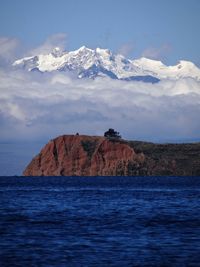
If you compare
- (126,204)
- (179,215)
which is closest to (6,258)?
(179,215)

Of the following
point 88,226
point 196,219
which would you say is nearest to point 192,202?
point 196,219

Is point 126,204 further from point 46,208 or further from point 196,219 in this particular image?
point 196,219

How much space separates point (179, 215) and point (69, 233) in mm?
16708

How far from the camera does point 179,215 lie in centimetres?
6431

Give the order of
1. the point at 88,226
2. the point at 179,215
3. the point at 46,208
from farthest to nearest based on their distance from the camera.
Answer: the point at 46,208
the point at 179,215
the point at 88,226

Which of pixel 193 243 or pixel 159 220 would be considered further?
pixel 159 220

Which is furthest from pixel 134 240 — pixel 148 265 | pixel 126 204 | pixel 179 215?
pixel 126 204

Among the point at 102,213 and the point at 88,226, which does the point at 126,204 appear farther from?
the point at 88,226

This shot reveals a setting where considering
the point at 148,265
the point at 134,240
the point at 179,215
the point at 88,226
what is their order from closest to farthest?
the point at 148,265, the point at 134,240, the point at 88,226, the point at 179,215

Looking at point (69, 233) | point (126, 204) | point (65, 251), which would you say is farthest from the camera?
point (126, 204)

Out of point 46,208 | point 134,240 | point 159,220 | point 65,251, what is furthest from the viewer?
point 46,208

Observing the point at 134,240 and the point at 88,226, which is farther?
the point at 88,226

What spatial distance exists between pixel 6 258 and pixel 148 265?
784 cm

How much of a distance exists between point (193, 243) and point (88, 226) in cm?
1192
